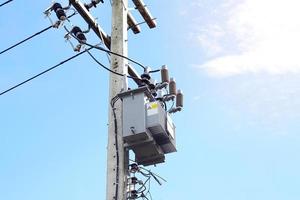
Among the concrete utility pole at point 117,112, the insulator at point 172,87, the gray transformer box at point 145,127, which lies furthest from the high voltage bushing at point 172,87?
the concrete utility pole at point 117,112

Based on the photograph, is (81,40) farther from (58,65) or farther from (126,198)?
(126,198)

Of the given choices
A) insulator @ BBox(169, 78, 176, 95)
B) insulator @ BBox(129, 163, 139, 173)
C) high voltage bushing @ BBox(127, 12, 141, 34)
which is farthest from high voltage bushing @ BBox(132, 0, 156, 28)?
insulator @ BBox(129, 163, 139, 173)

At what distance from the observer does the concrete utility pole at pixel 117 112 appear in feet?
21.2

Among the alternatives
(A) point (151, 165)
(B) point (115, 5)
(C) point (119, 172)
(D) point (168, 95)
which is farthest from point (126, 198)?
(B) point (115, 5)

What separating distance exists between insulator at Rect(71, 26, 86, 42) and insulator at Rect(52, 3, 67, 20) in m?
0.20

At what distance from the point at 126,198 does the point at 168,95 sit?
1686 mm

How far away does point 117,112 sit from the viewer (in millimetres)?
7008

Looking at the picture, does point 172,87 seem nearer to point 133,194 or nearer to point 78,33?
point 78,33

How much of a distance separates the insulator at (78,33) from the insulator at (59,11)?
0.20 metres

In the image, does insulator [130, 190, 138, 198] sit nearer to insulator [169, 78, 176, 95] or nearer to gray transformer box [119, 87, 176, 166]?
gray transformer box [119, 87, 176, 166]

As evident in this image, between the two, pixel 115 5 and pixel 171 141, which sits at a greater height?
pixel 115 5

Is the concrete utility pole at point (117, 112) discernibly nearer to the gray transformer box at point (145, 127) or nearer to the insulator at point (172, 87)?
the gray transformer box at point (145, 127)

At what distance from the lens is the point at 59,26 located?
25.3ft

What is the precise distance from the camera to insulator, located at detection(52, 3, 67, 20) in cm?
773
